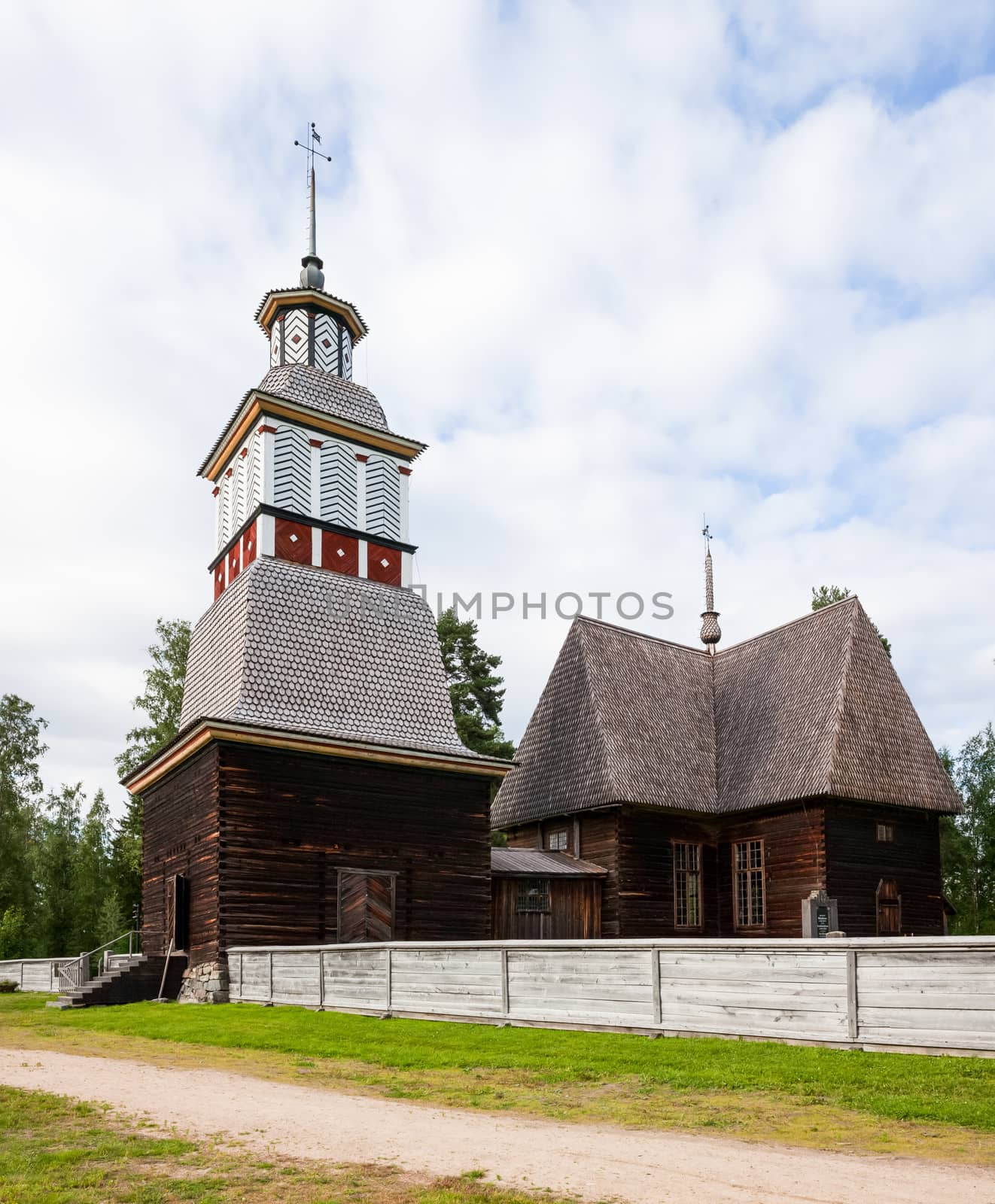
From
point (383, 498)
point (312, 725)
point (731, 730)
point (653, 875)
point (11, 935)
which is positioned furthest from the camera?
point (11, 935)

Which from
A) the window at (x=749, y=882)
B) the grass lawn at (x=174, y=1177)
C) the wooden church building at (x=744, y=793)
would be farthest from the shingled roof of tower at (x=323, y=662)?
the grass lawn at (x=174, y=1177)

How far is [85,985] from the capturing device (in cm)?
2242

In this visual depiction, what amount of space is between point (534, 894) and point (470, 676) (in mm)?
23210

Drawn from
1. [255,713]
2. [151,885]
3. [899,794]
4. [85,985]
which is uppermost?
[255,713]

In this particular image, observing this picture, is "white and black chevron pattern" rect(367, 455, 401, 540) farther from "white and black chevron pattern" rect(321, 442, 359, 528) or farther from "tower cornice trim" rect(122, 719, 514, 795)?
"tower cornice trim" rect(122, 719, 514, 795)

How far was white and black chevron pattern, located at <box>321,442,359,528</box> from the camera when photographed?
1088 inches

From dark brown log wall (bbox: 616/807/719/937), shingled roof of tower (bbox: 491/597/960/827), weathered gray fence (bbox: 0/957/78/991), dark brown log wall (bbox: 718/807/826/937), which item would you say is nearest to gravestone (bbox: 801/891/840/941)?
dark brown log wall (bbox: 718/807/826/937)

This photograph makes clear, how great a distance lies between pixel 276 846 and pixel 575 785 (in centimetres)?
918

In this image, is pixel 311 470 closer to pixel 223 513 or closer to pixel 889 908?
pixel 223 513

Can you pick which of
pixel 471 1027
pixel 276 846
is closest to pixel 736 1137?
pixel 471 1027

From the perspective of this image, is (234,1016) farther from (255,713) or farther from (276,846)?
(255,713)

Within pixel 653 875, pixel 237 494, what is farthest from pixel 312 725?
pixel 653 875

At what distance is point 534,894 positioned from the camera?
26.8 m

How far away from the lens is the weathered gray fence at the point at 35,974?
29.8 m
